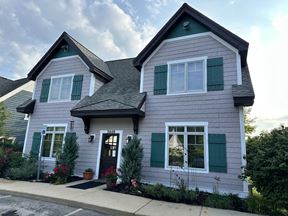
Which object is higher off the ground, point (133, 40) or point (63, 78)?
point (133, 40)

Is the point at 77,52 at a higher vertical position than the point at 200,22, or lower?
lower

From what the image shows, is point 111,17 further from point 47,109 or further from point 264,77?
point 264,77

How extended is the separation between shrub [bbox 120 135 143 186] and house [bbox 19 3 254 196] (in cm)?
57

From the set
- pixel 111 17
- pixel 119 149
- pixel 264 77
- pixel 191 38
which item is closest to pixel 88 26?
pixel 111 17

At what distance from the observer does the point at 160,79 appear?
28.1 ft

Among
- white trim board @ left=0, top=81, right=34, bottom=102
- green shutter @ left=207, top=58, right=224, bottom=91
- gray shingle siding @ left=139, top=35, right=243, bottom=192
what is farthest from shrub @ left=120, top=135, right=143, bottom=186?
white trim board @ left=0, top=81, right=34, bottom=102

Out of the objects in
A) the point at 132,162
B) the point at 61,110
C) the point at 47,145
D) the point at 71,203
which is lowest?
the point at 71,203

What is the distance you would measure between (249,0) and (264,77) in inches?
170

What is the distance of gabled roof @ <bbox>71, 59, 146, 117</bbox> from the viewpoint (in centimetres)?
801

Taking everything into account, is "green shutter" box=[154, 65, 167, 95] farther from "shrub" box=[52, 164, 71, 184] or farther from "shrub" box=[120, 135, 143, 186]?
"shrub" box=[52, 164, 71, 184]

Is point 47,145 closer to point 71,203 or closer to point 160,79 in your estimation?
point 71,203

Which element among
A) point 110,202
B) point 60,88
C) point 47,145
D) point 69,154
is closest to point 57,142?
point 47,145

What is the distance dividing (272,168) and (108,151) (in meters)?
6.59

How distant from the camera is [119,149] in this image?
866cm
